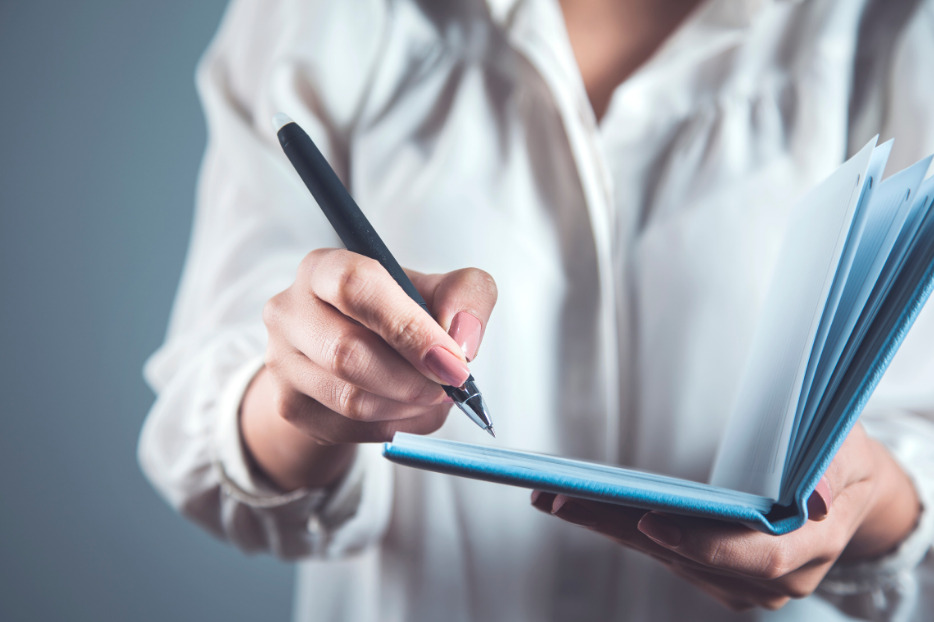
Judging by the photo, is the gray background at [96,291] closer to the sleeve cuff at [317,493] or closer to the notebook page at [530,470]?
the sleeve cuff at [317,493]

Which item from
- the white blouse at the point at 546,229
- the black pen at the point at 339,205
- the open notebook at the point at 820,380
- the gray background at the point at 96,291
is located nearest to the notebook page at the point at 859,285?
the open notebook at the point at 820,380

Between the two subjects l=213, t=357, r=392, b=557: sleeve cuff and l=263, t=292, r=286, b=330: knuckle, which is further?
l=213, t=357, r=392, b=557: sleeve cuff

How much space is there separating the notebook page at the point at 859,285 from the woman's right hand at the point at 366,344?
4.4 inches

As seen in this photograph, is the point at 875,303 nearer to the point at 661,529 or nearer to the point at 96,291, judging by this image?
the point at 661,529

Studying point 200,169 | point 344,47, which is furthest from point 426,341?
point 200,169

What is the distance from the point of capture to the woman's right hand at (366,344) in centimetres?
20

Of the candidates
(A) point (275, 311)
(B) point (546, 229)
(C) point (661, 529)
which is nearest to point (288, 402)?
(A) point (275, 311)

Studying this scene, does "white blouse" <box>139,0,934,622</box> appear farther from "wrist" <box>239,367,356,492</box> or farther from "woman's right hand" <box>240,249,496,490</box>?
"woman's right hand" <box>240,249,496,490</box>

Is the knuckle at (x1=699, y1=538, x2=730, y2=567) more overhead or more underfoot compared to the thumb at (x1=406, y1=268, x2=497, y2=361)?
more underfoot

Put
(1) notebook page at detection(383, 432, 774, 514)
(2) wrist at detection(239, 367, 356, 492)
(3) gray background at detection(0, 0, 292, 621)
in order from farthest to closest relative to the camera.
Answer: (3) gray background at detection(0, 0, 292, 621), (2) wrist at detection(239, 367, 356, 492), (1) notebook page at detection(383, 432, 774, 514)

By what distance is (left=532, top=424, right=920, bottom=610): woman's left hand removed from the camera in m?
0.22

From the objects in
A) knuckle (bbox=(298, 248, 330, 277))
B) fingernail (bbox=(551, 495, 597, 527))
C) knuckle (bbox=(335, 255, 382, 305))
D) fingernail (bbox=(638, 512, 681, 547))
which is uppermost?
knuckle (bbox=(298, 248, 330, 277))

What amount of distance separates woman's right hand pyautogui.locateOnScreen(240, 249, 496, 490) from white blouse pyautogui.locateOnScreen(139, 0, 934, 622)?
0.16m

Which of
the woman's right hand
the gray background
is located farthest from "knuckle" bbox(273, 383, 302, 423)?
the gray background
